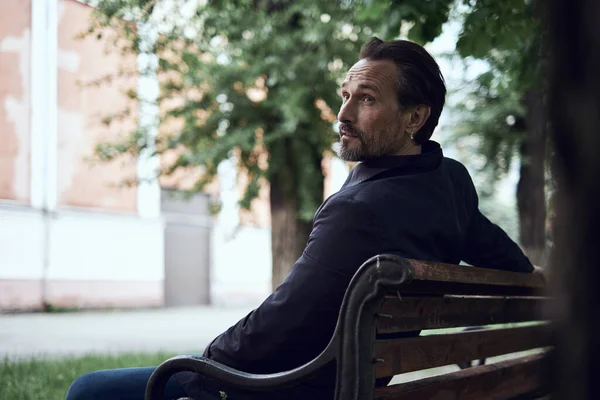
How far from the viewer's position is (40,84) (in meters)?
18.0

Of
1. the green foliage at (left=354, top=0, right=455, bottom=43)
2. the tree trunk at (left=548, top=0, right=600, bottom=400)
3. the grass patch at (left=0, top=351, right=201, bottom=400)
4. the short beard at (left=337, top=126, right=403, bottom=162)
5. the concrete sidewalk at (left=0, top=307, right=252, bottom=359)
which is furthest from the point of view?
the concrete sidewalk at (left=0, top=307, right=252, bottom=359)

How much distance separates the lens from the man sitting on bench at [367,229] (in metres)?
1.76

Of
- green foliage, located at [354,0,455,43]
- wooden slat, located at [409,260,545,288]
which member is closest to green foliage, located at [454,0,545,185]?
green foliage, located at [354,0,455,43]

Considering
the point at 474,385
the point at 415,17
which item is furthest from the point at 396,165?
the point at 415,17

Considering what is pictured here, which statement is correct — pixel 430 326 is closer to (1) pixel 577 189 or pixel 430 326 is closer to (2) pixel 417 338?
(2) pixel 417 338

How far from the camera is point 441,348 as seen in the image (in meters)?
1.86

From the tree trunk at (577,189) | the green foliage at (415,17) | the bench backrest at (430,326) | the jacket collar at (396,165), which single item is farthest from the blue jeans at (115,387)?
the green foliage at (415,17)

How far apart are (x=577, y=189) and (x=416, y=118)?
1.76m

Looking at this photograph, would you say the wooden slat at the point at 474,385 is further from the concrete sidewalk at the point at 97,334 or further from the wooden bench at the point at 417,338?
the concrete sidewalk at the point at 97,334

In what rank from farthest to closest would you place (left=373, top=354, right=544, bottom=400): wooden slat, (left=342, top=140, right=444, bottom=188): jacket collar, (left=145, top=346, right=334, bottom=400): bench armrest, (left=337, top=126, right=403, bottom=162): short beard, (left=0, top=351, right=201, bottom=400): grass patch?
1. (left=0, top=351, right=201, bottom=400): grass patch
2. (left=337, top=126, right=403, bottom=162): short beard
3. (left=342, top=140, right=444, bottom=188): jacket collar
4. (left=373, top=354, right=544, bottom=400): wooden slat
5. (left=145, top=346, right=334, bottom=400): bench armrest

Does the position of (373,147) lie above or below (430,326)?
above

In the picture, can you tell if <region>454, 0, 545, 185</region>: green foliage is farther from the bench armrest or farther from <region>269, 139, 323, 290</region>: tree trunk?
<region>269, 139, 323, 290</region>: tree trunk

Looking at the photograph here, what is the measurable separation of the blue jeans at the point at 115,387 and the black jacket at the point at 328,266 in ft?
0.54

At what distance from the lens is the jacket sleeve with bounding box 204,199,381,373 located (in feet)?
5.76
